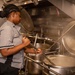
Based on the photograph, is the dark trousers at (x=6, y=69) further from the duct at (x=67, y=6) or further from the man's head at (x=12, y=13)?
the duct at (x=67, y=6)

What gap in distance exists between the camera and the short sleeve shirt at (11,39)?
156cm

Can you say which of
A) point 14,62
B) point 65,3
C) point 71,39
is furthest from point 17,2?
point 14,62

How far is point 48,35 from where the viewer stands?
113 inches

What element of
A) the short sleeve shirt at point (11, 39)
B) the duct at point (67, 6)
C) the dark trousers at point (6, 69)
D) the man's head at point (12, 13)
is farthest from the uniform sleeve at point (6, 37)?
the duct at point (67, 6)

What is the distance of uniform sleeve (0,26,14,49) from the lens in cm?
155

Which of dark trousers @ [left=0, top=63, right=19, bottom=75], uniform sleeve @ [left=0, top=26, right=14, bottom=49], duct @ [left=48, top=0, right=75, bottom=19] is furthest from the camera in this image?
duct @ [left=48, top=0, right=75, bottom=19]

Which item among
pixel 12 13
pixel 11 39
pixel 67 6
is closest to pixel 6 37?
pixel 11 39

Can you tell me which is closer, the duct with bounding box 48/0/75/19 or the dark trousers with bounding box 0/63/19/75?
the dark trousers with bounding box 0/63/19/75

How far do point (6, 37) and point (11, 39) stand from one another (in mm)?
53

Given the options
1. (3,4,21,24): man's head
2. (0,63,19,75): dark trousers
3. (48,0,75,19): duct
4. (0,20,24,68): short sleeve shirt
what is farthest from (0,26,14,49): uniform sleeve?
(48,0,75,19): duct

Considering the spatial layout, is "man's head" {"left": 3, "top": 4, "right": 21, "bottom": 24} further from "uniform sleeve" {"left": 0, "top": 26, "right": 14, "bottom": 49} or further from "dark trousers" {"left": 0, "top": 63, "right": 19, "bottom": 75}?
"dark trousers" {"left": 0, "top": 63, "right": 19, "bottom": 75}

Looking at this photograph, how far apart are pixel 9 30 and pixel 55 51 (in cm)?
92

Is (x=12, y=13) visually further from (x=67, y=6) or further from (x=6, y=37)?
(x=67, y=6)

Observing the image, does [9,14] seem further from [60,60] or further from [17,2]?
[17,2]
